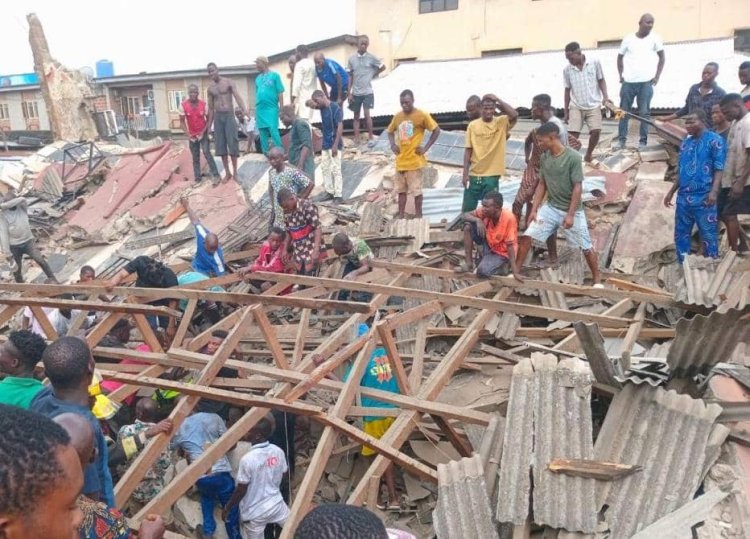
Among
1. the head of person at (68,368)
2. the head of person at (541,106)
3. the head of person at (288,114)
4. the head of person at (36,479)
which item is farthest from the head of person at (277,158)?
the head of person at (36,479)

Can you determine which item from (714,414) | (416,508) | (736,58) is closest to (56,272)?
(416,508)

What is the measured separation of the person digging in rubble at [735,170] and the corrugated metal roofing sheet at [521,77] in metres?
5.36

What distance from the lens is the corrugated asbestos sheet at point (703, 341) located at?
360cm

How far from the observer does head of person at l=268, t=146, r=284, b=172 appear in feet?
25.3

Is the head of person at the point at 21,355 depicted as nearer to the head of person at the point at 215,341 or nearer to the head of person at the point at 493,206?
the head of person at the point at 215,341

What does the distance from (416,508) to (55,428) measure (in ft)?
11.7

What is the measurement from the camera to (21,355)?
3727 millimetres

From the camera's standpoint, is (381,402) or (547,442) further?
(381,402)

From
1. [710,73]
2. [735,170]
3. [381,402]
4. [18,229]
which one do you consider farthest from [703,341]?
[18,229]

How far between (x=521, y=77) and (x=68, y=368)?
41.8 ft

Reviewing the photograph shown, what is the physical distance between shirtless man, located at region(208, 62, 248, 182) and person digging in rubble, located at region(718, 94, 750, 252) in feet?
23.9

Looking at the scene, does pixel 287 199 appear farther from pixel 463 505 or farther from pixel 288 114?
pixel 463 505

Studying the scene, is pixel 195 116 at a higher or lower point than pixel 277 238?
higher

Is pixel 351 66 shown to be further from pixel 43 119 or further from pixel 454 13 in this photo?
pixel 43 119
